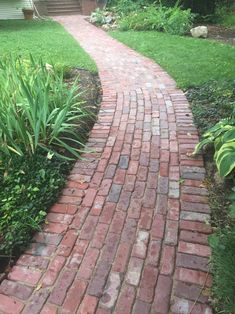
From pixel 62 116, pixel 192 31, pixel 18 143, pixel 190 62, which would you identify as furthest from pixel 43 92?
pixel 192 31

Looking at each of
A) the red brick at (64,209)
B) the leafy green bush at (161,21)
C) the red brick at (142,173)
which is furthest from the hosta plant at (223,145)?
the leafy green bush at (161,21)

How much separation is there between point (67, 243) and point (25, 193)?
0.61m

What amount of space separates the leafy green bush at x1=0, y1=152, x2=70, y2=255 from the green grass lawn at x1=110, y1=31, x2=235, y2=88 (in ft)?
8.80

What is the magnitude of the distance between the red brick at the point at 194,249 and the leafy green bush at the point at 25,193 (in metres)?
1.06

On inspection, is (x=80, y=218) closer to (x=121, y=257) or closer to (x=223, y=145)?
(x=121, y=257)

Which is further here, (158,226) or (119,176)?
(119,176)

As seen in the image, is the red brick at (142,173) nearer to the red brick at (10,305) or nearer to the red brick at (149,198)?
the red brick at (149,198)

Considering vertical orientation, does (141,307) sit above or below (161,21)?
below

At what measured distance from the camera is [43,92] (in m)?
3.02

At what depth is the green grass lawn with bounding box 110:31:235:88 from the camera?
16.0ft

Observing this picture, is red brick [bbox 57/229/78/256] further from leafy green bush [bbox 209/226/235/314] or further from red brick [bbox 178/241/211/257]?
leafy green bush [bbox 209/226/235/314]

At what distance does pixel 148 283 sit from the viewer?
1.82 m

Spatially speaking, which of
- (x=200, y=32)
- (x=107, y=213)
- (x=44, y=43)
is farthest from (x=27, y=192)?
(x=200, y=32)

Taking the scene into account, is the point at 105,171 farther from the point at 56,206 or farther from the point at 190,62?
the point at 190,62
